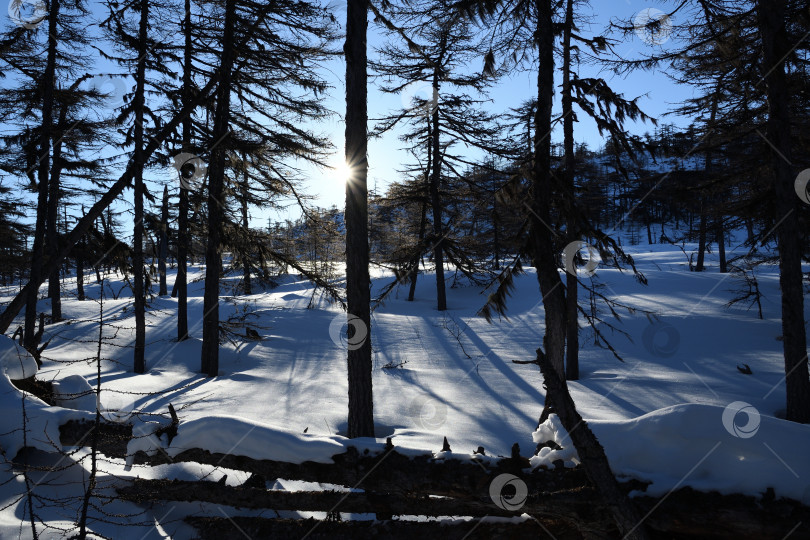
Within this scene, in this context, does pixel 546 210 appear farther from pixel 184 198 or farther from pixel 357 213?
pixel 184 198

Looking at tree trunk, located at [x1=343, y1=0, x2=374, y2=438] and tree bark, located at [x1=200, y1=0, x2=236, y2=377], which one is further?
tree bark, located at [x1=200, y1=0, x2=236, y2=377]

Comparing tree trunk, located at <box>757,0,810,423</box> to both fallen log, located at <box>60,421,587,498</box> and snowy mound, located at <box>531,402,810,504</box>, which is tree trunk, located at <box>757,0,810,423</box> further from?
fallen log, located at <box>60,421,587,498</box>

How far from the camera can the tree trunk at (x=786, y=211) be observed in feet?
25.6

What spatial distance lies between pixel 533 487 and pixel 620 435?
2.98 feet

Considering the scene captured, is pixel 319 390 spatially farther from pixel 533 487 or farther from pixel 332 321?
pixel 332 321

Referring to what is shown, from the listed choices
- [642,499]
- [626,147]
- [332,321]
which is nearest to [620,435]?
[642,499]

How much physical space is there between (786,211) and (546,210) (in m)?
5.11

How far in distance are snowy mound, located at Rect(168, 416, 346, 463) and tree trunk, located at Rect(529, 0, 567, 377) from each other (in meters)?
3.66

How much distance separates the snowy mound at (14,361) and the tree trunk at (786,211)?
12.1m

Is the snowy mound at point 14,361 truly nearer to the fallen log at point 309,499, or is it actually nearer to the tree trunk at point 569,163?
the fallen log at point 309,499

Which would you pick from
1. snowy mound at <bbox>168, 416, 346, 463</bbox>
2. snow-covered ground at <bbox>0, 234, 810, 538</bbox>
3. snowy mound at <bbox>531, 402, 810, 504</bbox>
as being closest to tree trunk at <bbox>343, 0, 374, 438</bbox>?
snow-covered ground at <bbox>0, 234, 810, 538</bbox>

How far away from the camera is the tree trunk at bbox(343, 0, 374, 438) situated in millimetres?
6215

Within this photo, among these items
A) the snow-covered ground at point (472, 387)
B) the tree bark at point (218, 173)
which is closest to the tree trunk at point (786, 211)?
the snow-covered ground at point (472, 387)

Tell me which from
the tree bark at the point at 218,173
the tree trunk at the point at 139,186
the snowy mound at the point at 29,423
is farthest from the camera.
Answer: the tree trunk at the point at 139,186
